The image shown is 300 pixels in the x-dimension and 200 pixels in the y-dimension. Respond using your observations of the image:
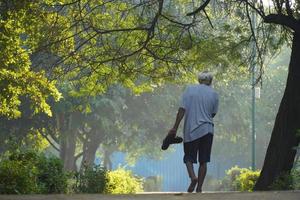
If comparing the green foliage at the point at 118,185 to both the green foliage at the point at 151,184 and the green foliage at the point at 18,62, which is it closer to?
the green foliage at the point at 18,62

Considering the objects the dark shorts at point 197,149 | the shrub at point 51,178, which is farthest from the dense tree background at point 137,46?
the dark shorts at point 197,149

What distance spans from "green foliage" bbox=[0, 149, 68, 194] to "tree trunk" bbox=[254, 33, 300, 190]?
12.4 feet

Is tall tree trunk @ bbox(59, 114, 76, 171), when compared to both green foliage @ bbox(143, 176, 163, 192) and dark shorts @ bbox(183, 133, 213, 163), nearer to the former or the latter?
green foliage @ bbox(143, 176, 163, 192)

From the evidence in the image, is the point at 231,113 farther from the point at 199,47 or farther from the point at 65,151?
the point at 199,47

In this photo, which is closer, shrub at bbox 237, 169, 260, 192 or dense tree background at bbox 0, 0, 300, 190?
dense tree background at bbox 0, 0, 300, 190

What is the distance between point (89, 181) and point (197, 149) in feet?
11.1

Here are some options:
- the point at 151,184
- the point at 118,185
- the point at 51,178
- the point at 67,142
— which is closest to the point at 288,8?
the point at 118,185

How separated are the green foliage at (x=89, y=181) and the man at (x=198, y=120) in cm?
322

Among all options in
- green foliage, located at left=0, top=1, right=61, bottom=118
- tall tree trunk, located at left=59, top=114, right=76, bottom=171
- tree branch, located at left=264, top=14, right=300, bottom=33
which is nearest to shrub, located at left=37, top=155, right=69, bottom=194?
green foliage, located at left=0, top=1, right=61, bottom=118

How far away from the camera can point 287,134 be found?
12906 millimetres

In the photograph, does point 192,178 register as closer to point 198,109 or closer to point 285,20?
point 198,109

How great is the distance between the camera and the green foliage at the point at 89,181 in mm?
12758

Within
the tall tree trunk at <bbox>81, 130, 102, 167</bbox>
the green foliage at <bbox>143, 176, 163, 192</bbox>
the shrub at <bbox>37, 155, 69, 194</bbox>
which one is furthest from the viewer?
the green foliage at <bbox>143, 176, 163, 192</bbox>

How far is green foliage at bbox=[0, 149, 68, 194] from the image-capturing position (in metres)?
10.1
